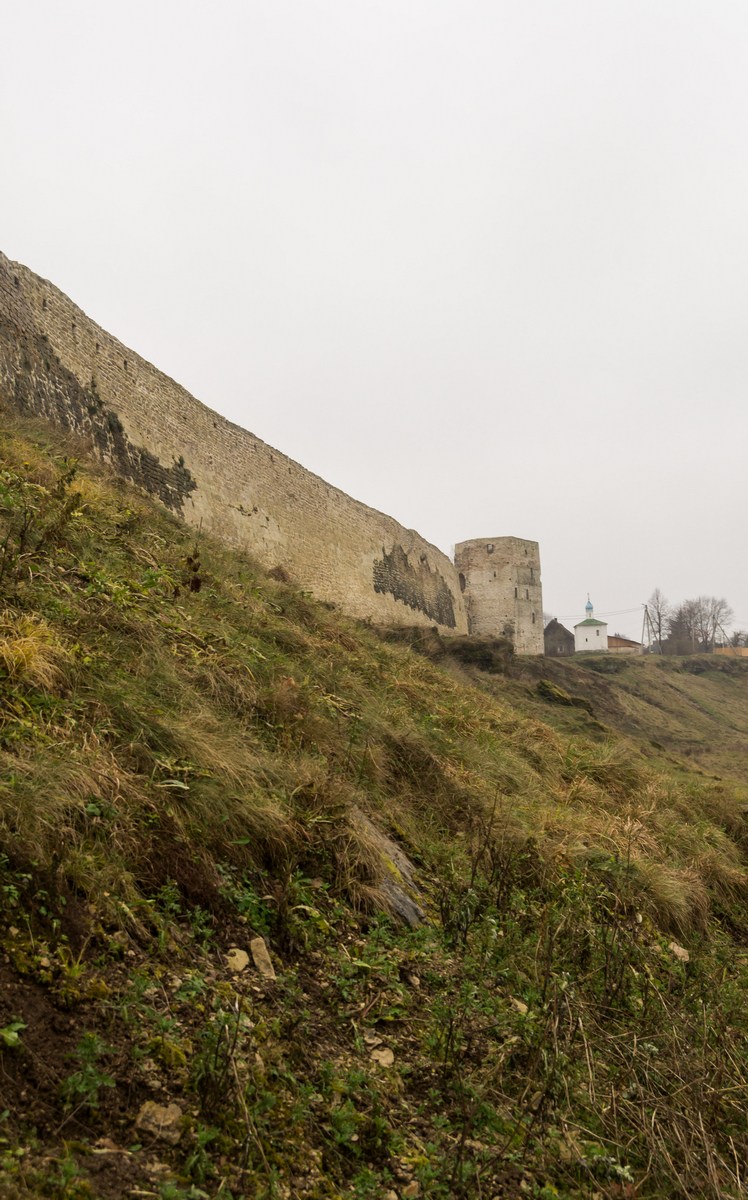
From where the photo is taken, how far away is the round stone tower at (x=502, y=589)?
105ft

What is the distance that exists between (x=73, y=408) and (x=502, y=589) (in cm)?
2383

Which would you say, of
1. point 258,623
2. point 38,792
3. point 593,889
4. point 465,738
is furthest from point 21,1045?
point 465,738

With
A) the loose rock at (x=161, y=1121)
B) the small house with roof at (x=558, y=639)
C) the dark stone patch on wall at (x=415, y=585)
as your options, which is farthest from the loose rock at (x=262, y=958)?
the small house with roof at (x=558, y=639)

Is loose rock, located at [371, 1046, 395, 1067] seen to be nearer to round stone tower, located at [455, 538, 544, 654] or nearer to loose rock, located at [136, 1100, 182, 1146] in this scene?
loose rock, located at [136, 1100, 182, 1146]

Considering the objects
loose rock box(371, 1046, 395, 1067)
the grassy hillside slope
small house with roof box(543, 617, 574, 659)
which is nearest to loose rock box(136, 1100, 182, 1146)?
the grassy hillside slope

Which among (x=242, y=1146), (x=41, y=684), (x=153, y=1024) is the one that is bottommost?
(x=242, y=1146)

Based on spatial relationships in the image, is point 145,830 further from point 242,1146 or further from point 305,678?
point 305,678

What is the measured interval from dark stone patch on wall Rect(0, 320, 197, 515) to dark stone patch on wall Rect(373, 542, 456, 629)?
9.53 meters

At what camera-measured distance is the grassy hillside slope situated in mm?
2027

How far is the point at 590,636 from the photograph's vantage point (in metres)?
57.8

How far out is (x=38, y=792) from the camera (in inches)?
105

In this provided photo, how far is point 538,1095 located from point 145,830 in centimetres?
176

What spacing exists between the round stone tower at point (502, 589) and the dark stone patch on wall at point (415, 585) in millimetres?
3064

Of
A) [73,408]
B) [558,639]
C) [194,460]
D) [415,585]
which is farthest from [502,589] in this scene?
[558,639]
